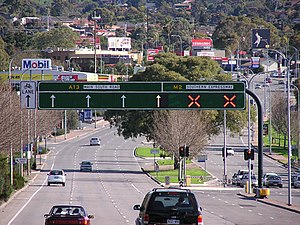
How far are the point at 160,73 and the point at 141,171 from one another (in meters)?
9.69

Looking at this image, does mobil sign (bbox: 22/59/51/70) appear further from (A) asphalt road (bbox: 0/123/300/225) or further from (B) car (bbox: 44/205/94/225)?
(B) car (bbox: 44/205/94/225)

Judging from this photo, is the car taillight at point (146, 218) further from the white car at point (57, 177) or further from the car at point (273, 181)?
the car at point (273, 181)

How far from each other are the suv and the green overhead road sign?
15.8m

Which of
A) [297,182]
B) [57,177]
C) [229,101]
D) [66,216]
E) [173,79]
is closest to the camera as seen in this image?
[66,216]

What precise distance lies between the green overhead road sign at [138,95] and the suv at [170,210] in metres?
15.8

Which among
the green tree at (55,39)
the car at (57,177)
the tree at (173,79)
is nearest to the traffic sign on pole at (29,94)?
the car at (57,177)

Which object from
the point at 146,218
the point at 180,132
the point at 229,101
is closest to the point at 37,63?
the point at 180,132

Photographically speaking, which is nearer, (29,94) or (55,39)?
(29,94)

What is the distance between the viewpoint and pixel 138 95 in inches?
1683

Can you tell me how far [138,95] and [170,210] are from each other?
1704 centimetres

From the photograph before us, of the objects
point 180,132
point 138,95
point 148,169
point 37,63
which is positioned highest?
point 37,63

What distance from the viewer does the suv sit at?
85.4 ft

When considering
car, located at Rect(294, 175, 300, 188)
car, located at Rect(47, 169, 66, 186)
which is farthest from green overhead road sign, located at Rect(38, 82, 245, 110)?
car, located at Rect(294, 175, 300, 188)

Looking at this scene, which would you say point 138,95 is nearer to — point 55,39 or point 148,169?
point 148,169
